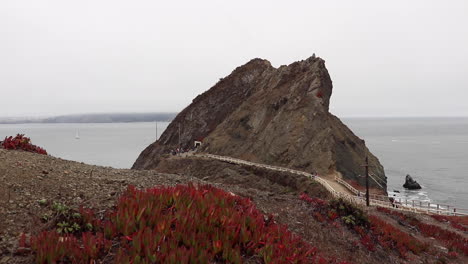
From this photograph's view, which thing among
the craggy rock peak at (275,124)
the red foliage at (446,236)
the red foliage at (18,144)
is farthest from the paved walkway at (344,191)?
the red foliage at (18,144)

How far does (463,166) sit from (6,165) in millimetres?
103653

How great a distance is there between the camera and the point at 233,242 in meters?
7.12

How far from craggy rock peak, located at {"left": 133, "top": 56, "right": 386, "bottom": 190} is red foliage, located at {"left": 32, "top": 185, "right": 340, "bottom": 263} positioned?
1490 inches

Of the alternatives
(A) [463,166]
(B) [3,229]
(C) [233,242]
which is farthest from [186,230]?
(A) [463,166]

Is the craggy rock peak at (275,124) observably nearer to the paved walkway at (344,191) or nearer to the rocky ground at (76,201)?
the paved walkway at (344,191)

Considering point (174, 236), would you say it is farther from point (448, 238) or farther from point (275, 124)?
point (275, 124)

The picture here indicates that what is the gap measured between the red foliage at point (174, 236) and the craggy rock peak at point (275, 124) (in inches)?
1490

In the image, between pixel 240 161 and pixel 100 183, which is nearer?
pixel 100 183

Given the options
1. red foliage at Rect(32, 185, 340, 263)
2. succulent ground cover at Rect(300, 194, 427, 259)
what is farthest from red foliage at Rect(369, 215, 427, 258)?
red foliage at Rect(32, 185, 340, 263)

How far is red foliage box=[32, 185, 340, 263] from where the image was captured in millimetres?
5918

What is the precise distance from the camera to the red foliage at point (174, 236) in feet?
19.4

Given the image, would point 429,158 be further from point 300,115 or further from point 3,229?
point 3,229

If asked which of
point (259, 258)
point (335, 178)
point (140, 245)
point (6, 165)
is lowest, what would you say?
point (335, 178)

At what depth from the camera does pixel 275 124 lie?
55562 millimetres
